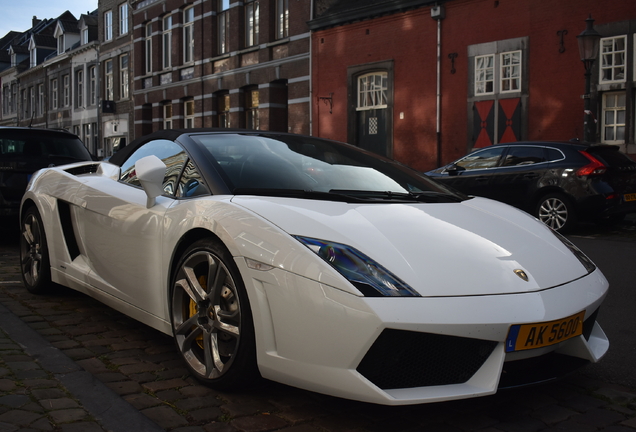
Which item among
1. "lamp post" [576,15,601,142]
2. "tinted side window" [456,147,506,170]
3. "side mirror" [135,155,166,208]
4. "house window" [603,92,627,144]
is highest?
"lamp post" [576,15,601,142]

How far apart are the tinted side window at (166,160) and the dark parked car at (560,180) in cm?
759

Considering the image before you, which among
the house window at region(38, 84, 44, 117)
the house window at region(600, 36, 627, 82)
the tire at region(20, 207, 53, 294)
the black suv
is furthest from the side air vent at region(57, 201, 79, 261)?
the house window at region(38, 84, 44, 117)

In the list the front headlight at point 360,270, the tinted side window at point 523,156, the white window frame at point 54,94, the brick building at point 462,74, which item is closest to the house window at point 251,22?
the brick building at point 462,74

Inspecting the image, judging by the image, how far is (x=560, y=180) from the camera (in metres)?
10.2

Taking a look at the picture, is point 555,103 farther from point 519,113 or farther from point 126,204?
point 126,204

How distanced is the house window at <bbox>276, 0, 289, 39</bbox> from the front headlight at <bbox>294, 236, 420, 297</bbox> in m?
21.8

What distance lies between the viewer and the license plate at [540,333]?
8.25ft

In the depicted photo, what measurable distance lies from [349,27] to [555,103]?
7548 millimetres

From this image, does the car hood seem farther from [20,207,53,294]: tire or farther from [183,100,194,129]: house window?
[183,100,194,129]: house window

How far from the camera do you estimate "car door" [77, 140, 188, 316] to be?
350 centimetres

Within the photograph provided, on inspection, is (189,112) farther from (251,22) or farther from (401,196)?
(401,196)

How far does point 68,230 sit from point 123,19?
33605 mm

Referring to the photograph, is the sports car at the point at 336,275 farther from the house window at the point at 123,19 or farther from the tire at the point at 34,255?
the house window at the point at 123,19

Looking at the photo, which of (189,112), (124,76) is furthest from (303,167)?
(124,76)
